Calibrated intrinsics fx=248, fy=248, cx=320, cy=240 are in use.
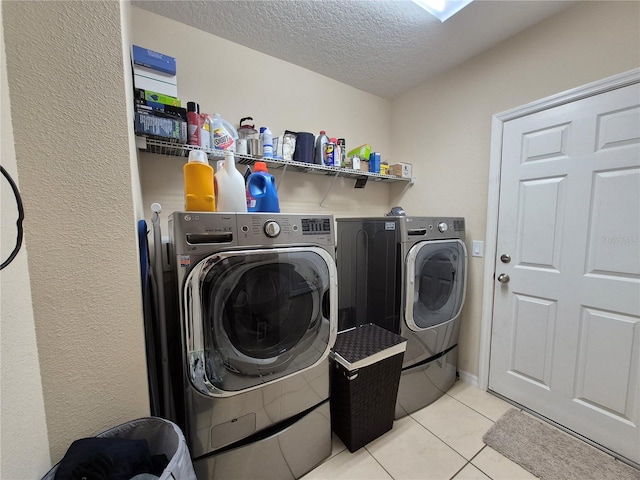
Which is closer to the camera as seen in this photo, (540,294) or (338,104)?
(540,294)

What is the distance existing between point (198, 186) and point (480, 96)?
2169mm

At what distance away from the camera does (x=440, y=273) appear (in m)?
1.84

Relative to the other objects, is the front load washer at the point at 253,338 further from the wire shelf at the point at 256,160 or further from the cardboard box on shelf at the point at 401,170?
the cardboard box on shelf at the point at 401,170

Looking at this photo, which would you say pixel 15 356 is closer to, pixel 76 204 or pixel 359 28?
pixel 76 204

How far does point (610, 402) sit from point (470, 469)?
91 cm

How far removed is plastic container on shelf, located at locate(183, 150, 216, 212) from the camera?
104 cm

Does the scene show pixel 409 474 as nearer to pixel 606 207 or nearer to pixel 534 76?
pixel 606 207

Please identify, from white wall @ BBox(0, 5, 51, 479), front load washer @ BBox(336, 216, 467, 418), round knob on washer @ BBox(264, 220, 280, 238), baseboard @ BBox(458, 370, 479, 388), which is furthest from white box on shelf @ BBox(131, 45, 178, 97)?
baseboard @ BBox(458, 370, 479, 388)

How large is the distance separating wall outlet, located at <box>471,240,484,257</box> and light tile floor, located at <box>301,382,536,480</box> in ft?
3.62

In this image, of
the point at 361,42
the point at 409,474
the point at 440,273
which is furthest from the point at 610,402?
the point at 361,42

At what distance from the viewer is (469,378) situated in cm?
205

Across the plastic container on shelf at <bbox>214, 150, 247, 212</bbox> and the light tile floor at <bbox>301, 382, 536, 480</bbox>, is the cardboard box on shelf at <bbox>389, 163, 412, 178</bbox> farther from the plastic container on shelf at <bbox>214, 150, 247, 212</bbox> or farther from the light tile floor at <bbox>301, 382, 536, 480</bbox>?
the light tile floor at <bbox>301, 382, 536, 480</bbox>

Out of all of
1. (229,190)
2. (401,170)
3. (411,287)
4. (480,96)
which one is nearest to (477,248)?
(411,287)

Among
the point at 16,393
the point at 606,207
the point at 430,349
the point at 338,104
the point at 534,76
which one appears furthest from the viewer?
the point at 338,104
